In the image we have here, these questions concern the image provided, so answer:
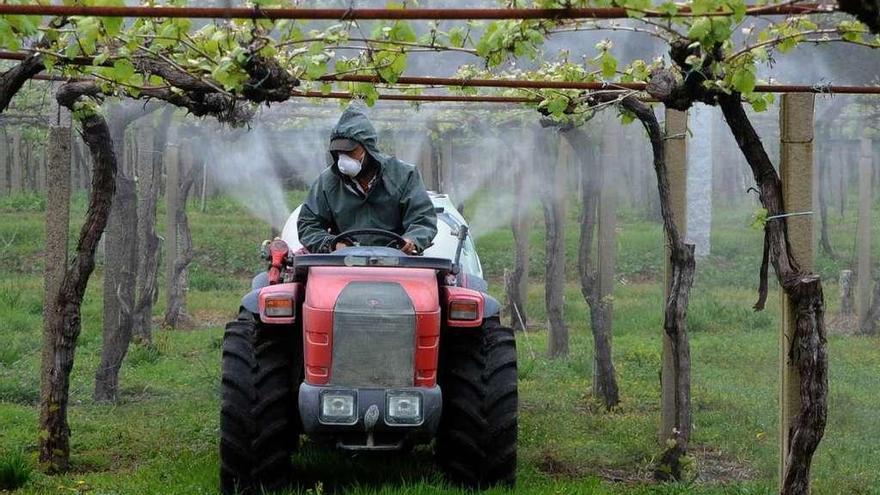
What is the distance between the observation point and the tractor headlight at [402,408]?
7.07m

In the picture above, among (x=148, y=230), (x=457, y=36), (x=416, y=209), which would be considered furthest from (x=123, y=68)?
→ (x=148, y=230)

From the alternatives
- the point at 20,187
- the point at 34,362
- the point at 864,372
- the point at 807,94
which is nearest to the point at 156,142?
the point at 34,362

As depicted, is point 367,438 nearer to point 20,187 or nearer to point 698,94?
point 698,94

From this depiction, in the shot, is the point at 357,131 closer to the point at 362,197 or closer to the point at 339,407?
the point at 362,197

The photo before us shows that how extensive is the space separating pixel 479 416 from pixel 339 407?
85cm

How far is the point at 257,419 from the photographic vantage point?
734 centimetres

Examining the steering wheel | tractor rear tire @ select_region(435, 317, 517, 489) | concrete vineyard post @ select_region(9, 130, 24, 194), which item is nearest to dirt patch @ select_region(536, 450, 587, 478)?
A: tractor rear tire @ select_region(435, 317, 517, 489)

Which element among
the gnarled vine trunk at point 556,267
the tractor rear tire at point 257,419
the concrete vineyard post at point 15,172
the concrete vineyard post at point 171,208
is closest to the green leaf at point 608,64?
the tractor rear tire at point 257,419

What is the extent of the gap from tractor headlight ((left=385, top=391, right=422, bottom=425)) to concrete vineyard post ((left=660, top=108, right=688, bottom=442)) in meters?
2.18

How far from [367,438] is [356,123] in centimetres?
200

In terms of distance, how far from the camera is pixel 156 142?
14578mm

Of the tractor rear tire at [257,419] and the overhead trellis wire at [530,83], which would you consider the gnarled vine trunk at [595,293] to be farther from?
the tractor rear tire at [257,419]

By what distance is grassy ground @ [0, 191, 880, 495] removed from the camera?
313 inches

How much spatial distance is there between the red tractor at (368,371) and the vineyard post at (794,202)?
1648mm
